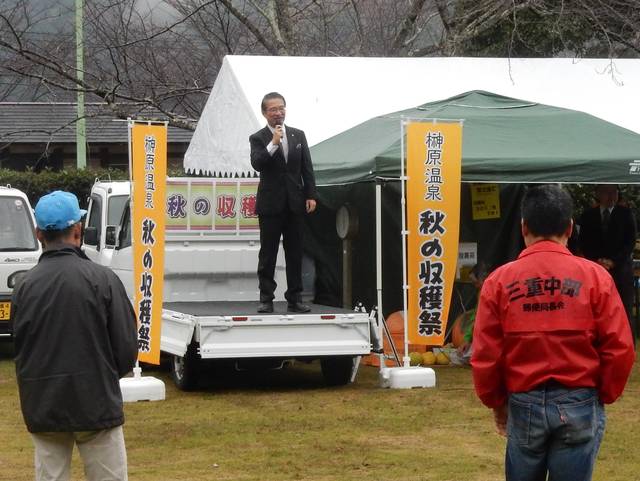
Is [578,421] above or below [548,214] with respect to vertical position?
below

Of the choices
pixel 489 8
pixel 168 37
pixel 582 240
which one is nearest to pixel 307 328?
pixel 582 240

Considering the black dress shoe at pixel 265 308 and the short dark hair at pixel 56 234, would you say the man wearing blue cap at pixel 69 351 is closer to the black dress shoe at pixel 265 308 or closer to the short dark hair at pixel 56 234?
the short dark hair at pixel 56 234

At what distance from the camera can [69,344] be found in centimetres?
469

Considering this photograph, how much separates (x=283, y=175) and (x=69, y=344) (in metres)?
5.88

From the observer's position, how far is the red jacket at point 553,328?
4.29 meters

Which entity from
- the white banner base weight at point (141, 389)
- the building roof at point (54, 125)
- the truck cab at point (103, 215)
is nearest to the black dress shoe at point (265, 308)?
the white banner base weight at point (141, 389)

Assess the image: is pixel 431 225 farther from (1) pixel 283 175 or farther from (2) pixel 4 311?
(2) pixel 4 311

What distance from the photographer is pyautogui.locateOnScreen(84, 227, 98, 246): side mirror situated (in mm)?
13781

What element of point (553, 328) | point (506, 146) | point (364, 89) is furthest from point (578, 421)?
point (364, 89)

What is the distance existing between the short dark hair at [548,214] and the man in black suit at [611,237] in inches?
340

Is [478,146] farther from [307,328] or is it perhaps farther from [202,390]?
[202,390]

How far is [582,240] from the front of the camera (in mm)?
13227

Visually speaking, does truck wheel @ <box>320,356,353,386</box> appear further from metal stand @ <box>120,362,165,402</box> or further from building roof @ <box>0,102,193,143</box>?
building roof @ <box>0,102,193,143</box>

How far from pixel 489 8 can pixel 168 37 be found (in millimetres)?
7833
